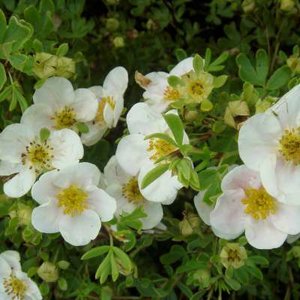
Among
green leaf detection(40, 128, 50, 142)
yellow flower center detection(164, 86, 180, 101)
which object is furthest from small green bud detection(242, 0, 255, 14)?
green leaf detection(40, 128, 50, 142)

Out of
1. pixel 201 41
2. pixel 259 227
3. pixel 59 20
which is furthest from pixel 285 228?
pixel 201 41

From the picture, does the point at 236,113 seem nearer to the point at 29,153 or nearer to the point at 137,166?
the point at 137,166

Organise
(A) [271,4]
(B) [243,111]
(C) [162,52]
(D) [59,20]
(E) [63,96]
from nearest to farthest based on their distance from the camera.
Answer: (B) [243,111]
(E) [63,96]
(D) [59,20]
(A) [271,4]
(C) [162,52]

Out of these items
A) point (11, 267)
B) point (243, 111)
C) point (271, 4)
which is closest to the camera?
point (243, 111)

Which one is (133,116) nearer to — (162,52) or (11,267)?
(11,267)

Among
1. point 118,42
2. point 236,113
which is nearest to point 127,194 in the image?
point 236,113

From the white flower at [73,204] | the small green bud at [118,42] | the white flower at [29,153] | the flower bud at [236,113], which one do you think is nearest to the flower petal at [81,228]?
the white flower at [73,204]

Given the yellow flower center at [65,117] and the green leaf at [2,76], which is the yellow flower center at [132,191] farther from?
Result: the green leaf at [2,76]

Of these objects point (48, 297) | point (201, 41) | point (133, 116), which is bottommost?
point (48, 297)
